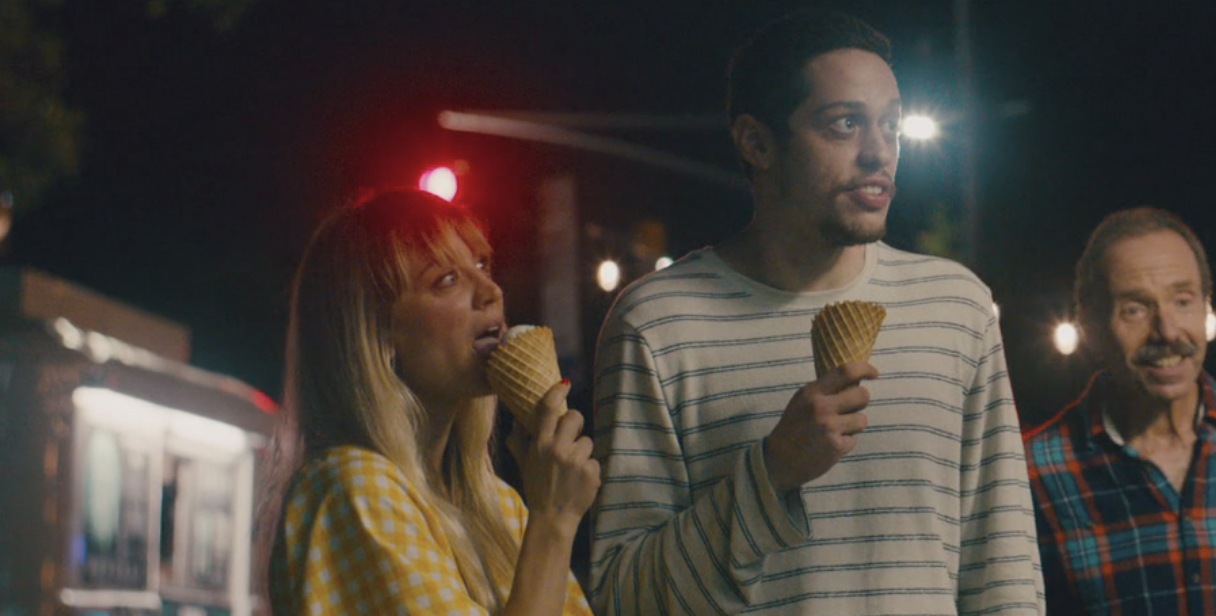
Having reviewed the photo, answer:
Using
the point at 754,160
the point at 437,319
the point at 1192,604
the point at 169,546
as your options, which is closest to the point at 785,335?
the point at 754,160

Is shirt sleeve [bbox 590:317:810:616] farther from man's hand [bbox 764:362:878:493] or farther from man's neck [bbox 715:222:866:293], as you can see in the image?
man's neck [bbox 715:222:866:293]

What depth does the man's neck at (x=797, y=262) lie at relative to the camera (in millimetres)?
4004

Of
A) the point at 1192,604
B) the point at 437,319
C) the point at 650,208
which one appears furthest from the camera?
the point at 650,208

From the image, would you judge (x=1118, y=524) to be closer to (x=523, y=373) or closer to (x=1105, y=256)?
(x=1105, y=256)

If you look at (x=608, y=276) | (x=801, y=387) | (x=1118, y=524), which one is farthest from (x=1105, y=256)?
(x=608, y=276)

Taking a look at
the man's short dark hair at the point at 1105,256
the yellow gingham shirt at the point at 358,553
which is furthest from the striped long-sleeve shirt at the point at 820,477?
the man's short dark hair at the point at 1105,256

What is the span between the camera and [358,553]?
3.32 metres

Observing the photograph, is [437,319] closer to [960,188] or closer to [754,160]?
[754,160]

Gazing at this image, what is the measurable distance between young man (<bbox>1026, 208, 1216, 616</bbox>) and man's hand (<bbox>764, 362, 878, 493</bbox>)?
1989 mm

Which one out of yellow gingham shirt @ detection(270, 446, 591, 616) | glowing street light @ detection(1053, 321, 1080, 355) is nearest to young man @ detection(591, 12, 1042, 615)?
yellow gingham shirt @ detection(270, 446, 591, 616)

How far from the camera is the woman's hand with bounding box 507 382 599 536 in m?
3.45

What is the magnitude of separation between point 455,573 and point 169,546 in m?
12.3

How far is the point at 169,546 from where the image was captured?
15055 millimetres

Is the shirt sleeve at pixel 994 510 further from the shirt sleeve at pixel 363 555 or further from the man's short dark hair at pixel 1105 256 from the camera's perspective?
the man's short dark hair at pixel 1105 256
